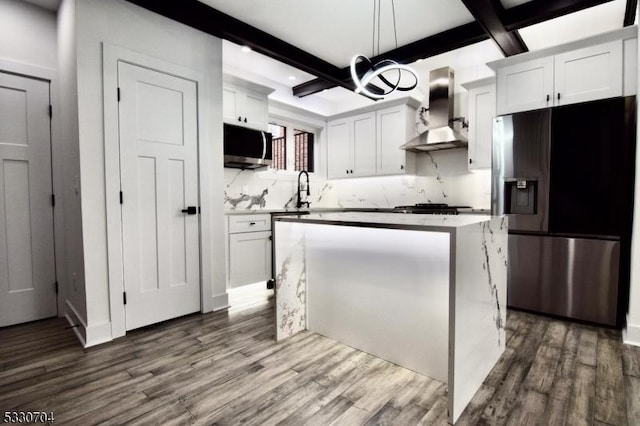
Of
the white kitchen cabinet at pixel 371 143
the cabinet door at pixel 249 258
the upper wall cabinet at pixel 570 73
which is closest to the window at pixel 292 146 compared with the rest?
the white kitchen cabinet at pixel 371 143

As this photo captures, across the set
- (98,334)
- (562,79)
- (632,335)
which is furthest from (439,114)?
(98,334)

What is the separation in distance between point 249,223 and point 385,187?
2.46 m

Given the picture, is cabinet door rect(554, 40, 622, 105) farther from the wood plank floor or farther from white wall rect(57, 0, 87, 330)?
white wall rect(57, 0, 87, 330)

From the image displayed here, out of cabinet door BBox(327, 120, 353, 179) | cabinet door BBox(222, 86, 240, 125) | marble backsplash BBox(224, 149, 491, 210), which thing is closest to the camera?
cabinet door BBox(222, 86, 240, 125)

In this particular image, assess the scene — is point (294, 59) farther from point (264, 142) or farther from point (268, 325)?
point (268, 325)

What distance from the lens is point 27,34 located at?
273cm

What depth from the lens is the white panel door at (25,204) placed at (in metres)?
2.70

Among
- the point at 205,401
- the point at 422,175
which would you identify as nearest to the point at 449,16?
the point at 422,175

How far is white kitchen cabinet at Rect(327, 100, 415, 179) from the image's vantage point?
15.1 ft

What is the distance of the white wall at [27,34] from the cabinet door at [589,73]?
4499mm

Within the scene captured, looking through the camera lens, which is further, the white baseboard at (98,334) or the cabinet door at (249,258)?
the cabinet door at (249,258)

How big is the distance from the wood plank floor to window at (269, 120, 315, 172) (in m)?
3.13

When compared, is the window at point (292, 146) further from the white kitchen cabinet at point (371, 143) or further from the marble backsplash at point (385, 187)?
the white kitchen cabinet at point (371, 143)

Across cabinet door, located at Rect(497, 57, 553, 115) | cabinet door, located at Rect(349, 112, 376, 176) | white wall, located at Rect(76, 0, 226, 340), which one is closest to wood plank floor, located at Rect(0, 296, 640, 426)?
white wall, located at Rect(76, 0, 226, 340)
